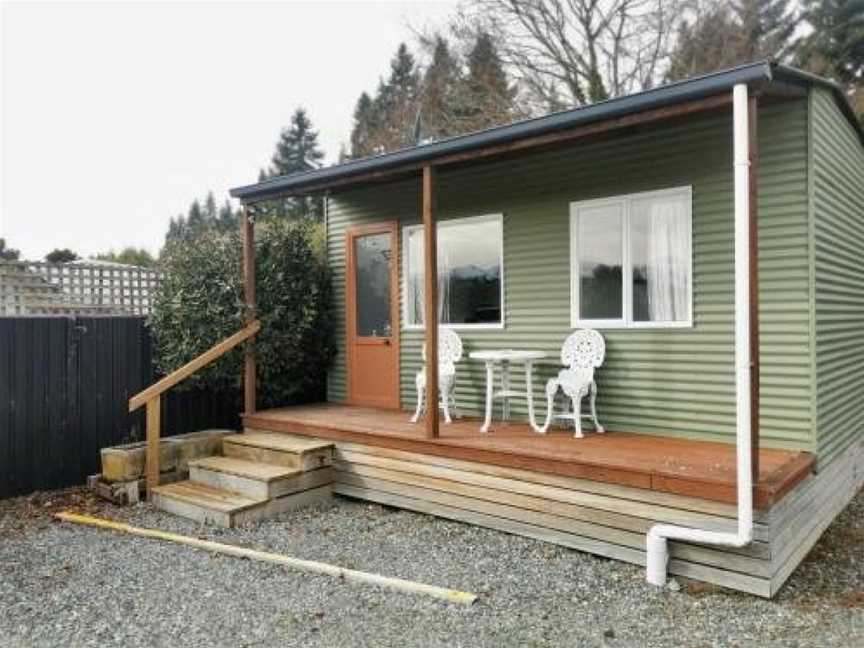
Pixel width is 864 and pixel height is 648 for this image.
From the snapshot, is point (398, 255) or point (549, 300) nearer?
point (549, 300)

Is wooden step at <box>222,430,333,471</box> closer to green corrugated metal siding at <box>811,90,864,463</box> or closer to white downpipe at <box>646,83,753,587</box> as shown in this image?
white downpipe at <box>646,83,753,587</box>

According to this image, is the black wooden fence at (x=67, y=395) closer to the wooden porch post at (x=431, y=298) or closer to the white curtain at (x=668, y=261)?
the wooden porch post at (x=431, y=298)

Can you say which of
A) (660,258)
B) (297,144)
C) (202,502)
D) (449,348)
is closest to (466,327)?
(449,348)

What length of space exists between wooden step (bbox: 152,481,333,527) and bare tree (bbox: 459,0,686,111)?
12930 mm

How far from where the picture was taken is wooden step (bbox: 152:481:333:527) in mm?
4711

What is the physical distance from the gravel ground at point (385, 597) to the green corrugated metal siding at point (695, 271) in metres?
1.16

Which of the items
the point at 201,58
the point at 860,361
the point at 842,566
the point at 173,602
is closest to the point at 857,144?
the point at 860,361

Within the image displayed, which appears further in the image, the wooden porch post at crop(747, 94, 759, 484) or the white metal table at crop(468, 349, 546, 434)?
the white metal table at crop(468, 349, 546, 434)

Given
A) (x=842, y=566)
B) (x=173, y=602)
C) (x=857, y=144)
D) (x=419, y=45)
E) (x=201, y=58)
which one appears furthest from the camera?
(x=419, y=45)

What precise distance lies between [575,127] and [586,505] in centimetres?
229

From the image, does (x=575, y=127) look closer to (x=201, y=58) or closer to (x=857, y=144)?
(x=857, y=144)

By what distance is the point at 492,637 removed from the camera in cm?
303

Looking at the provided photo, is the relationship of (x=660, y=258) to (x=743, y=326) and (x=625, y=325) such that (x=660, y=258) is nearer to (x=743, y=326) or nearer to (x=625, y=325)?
(x=625, y=325)

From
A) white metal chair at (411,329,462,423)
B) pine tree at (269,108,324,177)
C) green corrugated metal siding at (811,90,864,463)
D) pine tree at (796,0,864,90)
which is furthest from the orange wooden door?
pine tree at (269,108,324,177)
